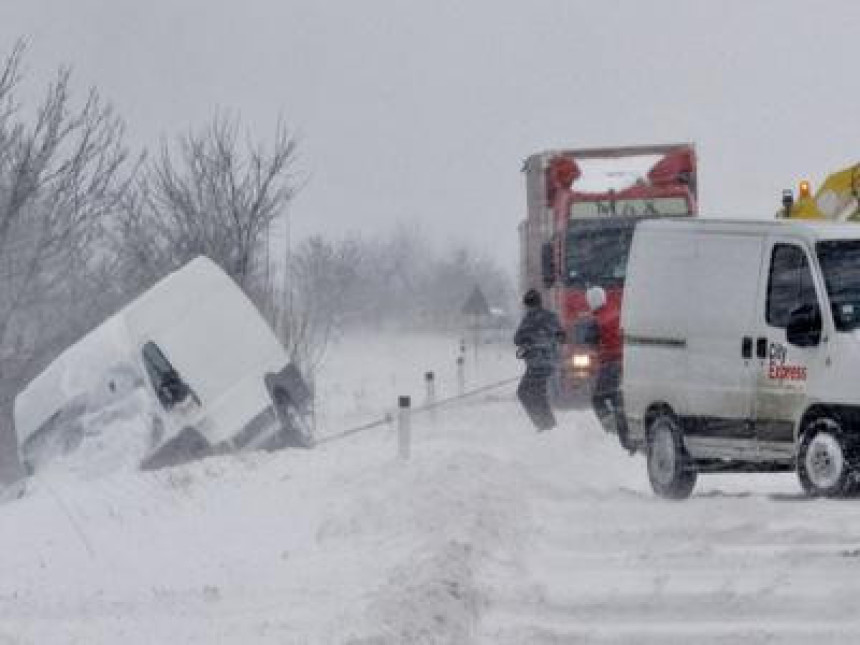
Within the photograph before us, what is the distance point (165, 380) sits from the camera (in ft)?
61.3

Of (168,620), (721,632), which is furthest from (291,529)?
(721,632)

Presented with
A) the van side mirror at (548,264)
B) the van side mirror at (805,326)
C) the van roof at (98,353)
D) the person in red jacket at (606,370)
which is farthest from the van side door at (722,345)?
the van side mirror at (548,264)

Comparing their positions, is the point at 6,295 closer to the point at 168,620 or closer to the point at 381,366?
the point at 168,620

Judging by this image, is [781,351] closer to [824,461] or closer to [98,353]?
[824,461]

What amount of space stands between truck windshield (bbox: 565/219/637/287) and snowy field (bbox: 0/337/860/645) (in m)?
10.7

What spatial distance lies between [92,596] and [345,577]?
136cm

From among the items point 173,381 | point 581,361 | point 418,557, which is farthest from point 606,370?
point 581,361

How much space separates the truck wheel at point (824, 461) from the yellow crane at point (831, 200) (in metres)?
7.57

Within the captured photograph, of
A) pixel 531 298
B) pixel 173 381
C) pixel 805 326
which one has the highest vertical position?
pixel 805 326

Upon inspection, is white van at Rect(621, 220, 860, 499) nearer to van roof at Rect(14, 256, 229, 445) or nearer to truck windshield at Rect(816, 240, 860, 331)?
truck windshield at Rect(816, 240, 860, 331)

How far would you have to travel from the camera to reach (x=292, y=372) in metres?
20.2

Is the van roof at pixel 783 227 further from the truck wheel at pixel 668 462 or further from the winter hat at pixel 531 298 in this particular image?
the winter hat at pixel 531 298

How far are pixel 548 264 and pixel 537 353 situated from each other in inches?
240

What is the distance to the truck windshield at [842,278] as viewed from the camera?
13.7m
